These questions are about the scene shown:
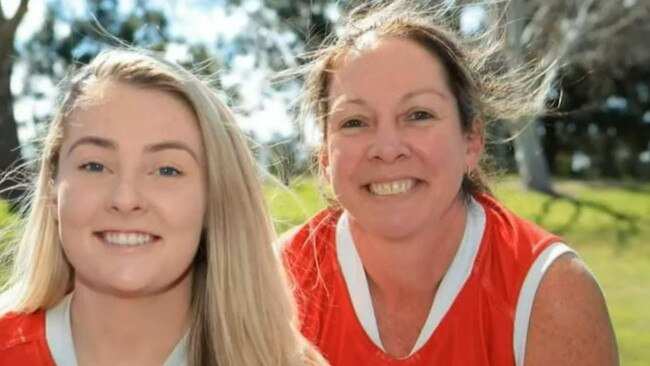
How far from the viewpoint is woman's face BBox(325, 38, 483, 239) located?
257 centimetres

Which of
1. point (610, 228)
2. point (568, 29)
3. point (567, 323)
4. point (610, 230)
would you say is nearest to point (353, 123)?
point (567, 323)

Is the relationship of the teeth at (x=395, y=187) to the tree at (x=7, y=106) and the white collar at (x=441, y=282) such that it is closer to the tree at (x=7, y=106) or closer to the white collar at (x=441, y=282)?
the white collar at (x=441, y=282)

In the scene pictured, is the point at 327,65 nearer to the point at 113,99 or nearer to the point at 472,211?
the point at 472,211

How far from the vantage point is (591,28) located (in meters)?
17.3

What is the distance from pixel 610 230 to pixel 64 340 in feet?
33.0

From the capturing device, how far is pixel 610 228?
11.8 metres

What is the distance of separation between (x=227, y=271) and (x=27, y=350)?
0.40m

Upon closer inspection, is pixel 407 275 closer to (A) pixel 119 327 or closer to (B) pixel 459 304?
(B) pixel 459 304

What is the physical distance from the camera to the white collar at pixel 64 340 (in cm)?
211

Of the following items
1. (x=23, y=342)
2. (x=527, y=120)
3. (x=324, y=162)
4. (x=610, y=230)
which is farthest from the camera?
(x=610, y=230)

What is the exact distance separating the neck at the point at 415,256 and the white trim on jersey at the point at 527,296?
0.23 meters

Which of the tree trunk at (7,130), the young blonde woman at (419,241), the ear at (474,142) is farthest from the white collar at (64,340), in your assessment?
the tree trunk at (7,130)

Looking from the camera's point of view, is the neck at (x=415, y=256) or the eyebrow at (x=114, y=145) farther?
the neck at (x=415, y=256)

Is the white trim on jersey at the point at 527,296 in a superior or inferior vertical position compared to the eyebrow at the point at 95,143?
inferior
